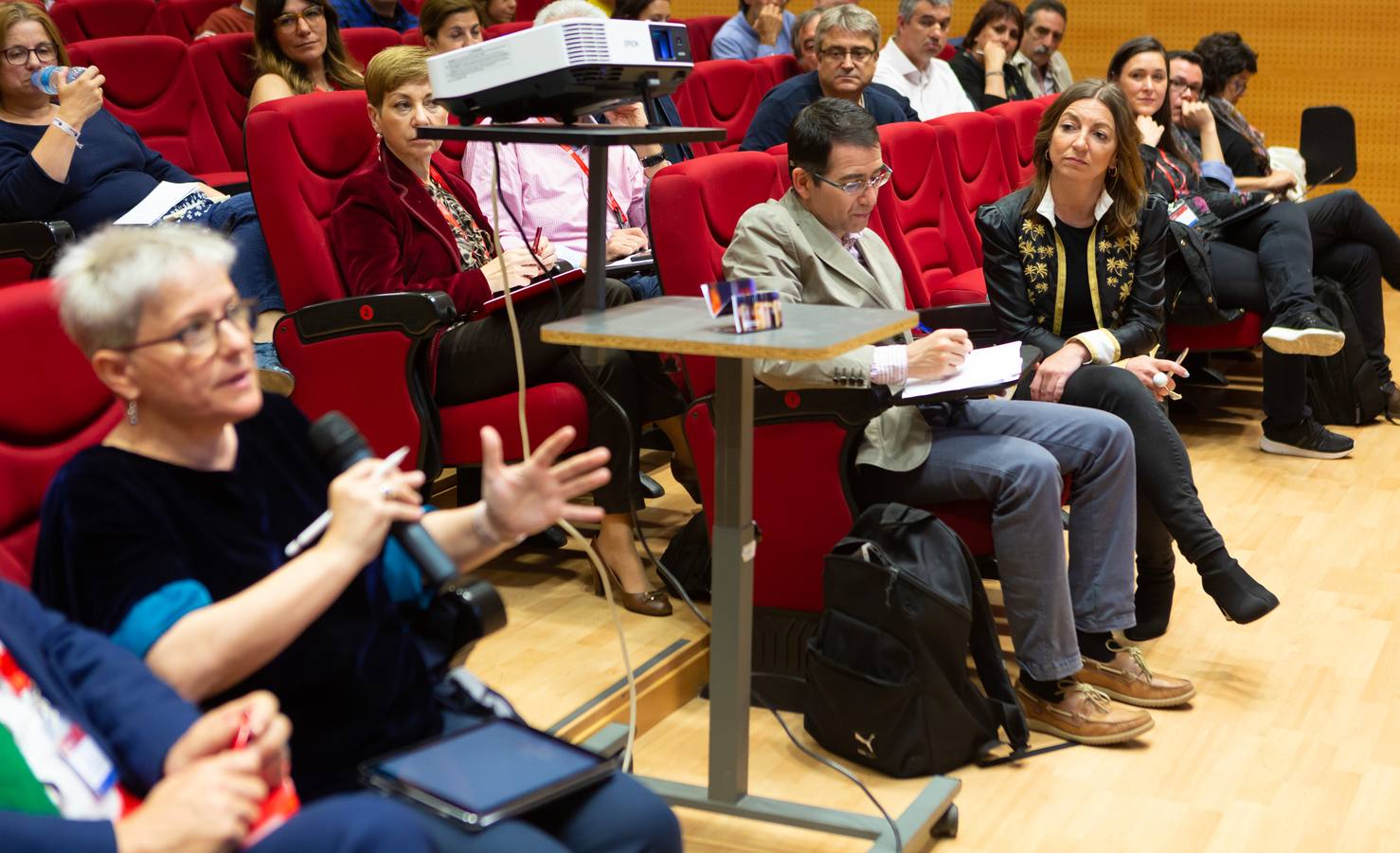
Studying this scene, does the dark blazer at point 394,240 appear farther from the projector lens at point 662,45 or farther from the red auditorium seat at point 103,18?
the red auditorium seat at point 103,18

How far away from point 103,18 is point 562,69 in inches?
137

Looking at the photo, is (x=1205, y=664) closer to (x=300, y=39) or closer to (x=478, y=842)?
(x=478, y=842)

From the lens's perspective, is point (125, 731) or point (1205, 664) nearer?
point (125, 731)

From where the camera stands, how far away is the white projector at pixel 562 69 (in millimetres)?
1803

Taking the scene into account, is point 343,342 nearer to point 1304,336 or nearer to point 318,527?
point 318,527

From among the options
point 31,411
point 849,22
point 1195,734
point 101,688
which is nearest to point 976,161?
point 849,22

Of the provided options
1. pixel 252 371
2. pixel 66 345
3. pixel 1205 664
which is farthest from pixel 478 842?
pixel 1205 664

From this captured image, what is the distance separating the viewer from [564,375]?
2.60 metres

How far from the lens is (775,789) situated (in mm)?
2104

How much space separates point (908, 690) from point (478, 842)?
3.15 ft

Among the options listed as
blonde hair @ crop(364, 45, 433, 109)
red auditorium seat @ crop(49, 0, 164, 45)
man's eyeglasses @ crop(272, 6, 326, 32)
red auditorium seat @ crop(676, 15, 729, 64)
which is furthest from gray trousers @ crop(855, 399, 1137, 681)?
red auditorium seat @ crop(676, 15, 729, 64)

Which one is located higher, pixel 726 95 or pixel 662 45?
pixel 662 45

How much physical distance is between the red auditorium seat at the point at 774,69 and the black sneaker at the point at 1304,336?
185cm

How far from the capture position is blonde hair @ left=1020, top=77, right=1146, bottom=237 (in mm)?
2734
